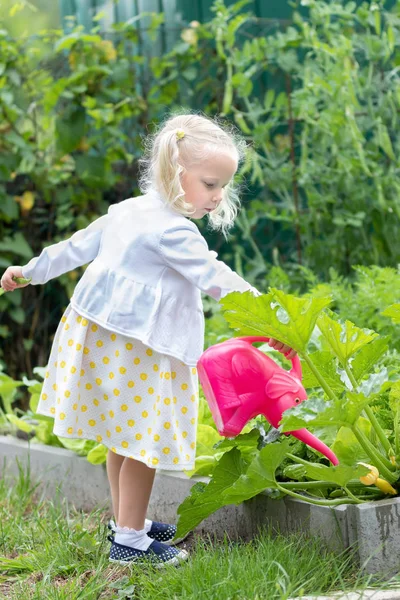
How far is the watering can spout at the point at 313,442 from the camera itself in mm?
2180

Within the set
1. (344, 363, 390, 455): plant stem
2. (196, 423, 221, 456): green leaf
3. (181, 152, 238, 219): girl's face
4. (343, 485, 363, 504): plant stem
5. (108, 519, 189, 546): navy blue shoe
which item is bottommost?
(108, 519, 189, 546): navy blue shoe

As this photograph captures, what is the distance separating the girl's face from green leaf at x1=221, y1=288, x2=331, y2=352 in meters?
0.46

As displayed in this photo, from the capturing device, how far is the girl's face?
2.43 m

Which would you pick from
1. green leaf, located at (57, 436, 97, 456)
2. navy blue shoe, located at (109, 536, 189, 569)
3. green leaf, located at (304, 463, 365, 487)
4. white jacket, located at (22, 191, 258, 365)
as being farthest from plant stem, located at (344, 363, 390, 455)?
green leaf, located at (57, 436, 97, 456)

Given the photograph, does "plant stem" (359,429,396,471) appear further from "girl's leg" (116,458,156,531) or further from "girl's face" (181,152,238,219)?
"girl's face" (181,152,238,219)

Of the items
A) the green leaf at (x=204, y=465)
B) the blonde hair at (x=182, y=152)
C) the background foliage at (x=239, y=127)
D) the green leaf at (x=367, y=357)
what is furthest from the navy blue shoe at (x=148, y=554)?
the background foliage at (x=239, y=127)

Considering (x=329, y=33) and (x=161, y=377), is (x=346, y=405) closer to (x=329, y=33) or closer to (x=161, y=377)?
(x=161, y=377)

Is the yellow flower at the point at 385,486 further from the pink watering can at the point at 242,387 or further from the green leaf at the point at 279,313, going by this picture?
the green leaf at the point at 279,313

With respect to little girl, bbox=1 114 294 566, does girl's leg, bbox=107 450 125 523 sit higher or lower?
lower

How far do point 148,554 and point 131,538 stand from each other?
0.06 metres

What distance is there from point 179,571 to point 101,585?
0.19 metres

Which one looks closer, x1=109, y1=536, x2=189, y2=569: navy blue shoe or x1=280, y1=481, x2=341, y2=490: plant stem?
x1=280, y1=481, x2=341, y2=490: plant stem

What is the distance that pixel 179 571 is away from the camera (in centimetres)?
212

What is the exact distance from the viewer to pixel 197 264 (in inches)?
90.2
